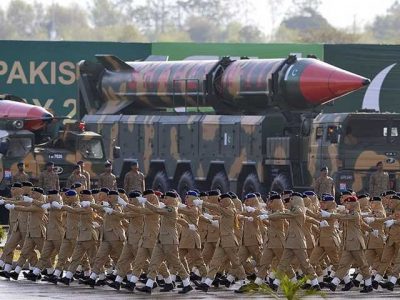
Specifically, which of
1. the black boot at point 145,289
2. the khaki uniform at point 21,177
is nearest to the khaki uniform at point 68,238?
the black boot at point 145,289

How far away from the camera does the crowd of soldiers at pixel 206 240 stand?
27.2 metres

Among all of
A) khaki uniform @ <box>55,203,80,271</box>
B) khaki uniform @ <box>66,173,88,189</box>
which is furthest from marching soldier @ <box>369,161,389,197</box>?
khaki uniform @ <box>55,203,80,271</box>

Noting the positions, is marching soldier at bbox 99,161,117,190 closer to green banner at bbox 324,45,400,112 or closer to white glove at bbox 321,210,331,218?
white glove at bbox 321,210,331,218

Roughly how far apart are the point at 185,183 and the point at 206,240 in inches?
570

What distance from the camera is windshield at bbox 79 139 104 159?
136 feet

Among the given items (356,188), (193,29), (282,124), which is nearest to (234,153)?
(282,124)

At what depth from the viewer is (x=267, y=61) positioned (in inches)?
1668

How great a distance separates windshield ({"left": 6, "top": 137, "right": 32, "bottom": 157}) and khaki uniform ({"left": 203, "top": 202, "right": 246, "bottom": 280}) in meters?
13.9

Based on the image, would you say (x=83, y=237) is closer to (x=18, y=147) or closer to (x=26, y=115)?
(x=18, y=147)

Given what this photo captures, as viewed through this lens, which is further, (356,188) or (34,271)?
(356,188)

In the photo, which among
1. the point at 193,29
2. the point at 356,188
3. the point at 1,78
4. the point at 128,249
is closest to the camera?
the point at 128,249

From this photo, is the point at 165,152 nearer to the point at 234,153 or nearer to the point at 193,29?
the point at 234,153

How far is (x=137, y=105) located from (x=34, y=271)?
17.4 m

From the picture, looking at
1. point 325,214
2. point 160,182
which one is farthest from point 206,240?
point 160,182
